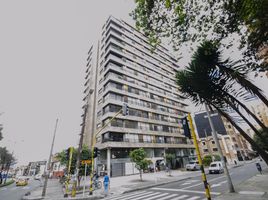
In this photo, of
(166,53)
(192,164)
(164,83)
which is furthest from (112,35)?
(192,164)

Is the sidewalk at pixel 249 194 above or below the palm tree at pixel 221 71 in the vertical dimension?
below

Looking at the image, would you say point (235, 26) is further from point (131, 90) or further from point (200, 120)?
point (200, 120)

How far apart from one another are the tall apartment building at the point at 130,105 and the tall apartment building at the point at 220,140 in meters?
15.6

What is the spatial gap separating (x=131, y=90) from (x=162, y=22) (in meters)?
32.8

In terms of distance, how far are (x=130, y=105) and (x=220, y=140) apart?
41501mm

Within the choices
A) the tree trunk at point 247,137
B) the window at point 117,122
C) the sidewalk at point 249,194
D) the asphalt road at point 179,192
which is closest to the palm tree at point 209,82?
the tree trunk at point 247,137

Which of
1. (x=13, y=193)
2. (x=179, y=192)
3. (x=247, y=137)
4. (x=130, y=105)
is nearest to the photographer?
(x=247, y=137)

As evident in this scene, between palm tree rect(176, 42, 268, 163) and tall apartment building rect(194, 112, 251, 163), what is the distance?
55.9 m

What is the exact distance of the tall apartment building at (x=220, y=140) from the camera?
180ft

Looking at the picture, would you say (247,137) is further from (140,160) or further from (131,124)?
(131,124)

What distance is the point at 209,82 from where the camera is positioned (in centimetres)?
441

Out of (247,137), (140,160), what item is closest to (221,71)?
(247,137)

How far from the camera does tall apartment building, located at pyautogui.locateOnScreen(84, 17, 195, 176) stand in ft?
101

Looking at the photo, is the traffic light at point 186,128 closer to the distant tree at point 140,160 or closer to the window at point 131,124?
the distant tree at point 140,160
